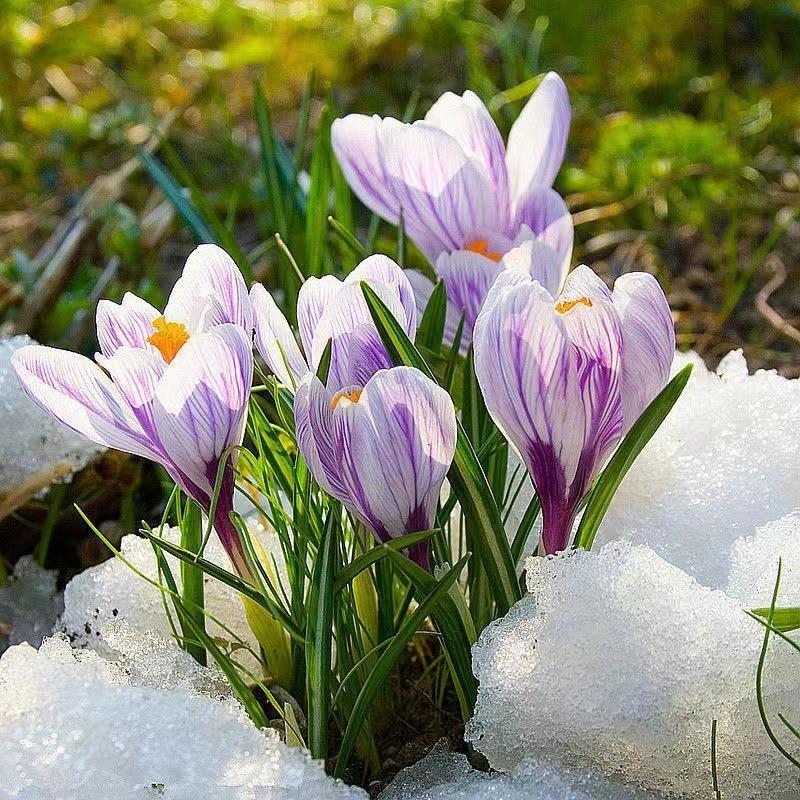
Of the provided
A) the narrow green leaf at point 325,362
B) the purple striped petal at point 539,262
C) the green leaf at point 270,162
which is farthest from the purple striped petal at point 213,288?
the green leaf at point 270,162

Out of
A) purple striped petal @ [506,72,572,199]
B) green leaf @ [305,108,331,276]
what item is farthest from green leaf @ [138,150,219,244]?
purple striped petal @ [506,72,572,199]

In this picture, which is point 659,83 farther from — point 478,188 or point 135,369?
point 135,369

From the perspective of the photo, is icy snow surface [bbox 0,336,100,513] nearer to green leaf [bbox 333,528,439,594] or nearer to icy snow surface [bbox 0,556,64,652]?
icy snow surface [bbox 0,556,64,652]

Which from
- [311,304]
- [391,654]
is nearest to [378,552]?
[391,654]

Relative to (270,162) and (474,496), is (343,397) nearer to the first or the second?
(474,496)

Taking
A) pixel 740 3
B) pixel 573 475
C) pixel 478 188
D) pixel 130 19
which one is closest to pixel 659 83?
pixel 740 3

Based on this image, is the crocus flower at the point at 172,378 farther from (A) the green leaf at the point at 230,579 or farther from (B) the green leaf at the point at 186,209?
(B) the green leaf at the point at 186,209
